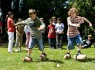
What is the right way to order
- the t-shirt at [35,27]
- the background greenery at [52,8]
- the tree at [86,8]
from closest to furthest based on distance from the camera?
the t-shirt at [35,27] → the tree at [86,8] → the background greenery at [52,8]

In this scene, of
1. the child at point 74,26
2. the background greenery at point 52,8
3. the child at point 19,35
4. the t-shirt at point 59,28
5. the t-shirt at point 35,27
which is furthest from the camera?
the background greenery at point 52,8

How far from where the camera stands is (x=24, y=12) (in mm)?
29516

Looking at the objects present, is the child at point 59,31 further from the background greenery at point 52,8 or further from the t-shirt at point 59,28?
the background greenery at point 52,8

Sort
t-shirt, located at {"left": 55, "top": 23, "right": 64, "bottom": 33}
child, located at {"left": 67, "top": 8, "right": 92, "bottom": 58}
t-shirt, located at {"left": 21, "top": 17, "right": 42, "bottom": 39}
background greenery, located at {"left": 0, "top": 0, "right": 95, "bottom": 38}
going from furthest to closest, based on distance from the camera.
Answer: background greenery, located at {"left": 0, "top": 0, "right": 95, "bottom": 38}, t-shirt, located at {"left": 55, "top": 23, "right": 64, "bottom": 33}, child, located at {"left": 67, "top": 8, "right": 92, "bottom": 58}, t-shirt, located at {"left": 21, "top": 17, "right": 42, "bottom": 39}

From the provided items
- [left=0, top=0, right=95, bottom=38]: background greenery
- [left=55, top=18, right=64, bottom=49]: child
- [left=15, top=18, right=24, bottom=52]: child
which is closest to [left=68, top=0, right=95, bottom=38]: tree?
[left=0, top=0, right=95, bottom=38]: background greenery

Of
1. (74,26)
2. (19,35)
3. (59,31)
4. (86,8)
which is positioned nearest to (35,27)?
(74,26)

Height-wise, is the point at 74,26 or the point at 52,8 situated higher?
the point at 52,8

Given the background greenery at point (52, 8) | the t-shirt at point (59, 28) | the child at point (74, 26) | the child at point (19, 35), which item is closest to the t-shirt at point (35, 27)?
the child at point (74, 26)

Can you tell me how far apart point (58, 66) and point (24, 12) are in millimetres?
19288

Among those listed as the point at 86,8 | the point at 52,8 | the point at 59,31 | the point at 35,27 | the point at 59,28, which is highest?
the point at 52,8

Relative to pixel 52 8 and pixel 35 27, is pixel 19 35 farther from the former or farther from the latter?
pixel 52 8

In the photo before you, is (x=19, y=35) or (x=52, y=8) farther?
(x=52, y=8)

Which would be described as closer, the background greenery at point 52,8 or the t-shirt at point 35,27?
the t-shirt at point 35,27

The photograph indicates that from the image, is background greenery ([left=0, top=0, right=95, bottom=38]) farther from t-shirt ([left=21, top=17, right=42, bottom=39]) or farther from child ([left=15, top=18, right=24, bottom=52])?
t-shirt ([left=21, top=17, right=42, bottom=39])
